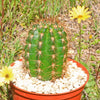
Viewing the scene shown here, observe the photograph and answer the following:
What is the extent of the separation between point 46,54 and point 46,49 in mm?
40

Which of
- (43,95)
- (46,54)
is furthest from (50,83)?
(46,54)

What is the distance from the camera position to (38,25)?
166cm

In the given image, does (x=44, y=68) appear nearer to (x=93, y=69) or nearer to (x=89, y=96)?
(x=89, y=96)

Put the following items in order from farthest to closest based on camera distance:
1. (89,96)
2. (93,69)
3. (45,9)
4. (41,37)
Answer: (45,9) → (93,69) → (89,96) → (41,37)

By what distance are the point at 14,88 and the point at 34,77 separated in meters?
0.19

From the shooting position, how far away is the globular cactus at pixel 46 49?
62.7 inches

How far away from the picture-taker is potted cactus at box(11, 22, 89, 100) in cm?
160

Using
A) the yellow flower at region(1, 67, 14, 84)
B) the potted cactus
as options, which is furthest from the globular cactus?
the yellow flower at region(1, 67, 14, 84)

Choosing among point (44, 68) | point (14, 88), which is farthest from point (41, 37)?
point (14, 88)

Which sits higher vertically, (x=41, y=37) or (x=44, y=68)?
(x=41, y=37)

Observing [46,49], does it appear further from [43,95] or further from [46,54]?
[43,95]

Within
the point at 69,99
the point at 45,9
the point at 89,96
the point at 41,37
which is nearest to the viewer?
the point at 41,37

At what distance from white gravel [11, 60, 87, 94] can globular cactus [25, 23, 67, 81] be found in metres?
0.09

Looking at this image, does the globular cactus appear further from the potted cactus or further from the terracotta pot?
the terracotta pot
